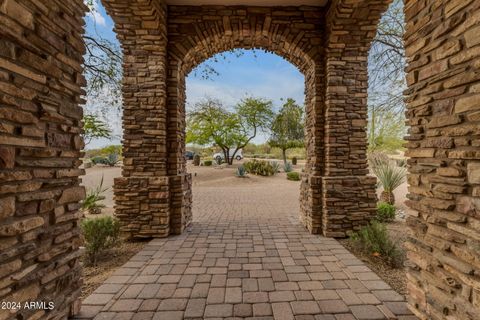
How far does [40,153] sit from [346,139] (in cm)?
404

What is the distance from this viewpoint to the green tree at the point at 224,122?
18219 mm

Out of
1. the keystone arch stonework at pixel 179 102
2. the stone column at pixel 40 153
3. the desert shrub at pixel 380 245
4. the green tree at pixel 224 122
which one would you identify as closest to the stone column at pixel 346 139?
the keystone arch stonework at pixel 179 102

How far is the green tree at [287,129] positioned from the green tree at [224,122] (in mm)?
1322

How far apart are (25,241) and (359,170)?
4338mm

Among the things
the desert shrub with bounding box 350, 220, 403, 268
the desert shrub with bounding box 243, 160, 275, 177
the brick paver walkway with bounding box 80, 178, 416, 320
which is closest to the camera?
the brick paver walkway with bounding box 80, 178, 416, 320

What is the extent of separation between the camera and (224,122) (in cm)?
1839

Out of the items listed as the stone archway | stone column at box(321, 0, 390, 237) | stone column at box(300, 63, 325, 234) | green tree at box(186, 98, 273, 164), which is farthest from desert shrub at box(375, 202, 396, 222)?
green tree at box(186, 98, 273, 164)

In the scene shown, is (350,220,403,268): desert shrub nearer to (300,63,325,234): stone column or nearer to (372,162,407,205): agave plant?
(300,63,325,234): stone column

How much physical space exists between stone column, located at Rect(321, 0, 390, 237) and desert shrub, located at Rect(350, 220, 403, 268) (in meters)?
0.53

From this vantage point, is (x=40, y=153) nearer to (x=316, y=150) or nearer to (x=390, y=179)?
(x=316, y=150)

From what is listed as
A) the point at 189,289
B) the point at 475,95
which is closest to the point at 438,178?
the point at 475,95

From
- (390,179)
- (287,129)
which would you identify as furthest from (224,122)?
(390,179)

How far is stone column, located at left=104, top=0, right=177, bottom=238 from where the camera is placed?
13.1 feet

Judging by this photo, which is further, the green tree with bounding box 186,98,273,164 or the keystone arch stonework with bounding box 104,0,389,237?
the green tree with bounding box 186,98,273,164
